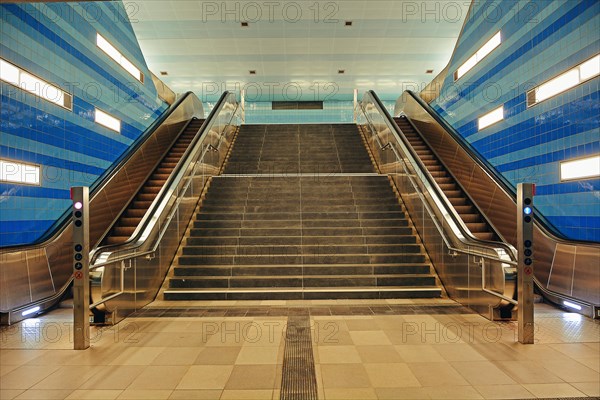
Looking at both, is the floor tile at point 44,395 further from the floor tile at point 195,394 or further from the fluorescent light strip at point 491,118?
the fluorescent light strip at point 491,118

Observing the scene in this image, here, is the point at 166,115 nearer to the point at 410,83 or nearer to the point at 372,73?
the point at 372,73

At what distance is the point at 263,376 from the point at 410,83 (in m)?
16.1

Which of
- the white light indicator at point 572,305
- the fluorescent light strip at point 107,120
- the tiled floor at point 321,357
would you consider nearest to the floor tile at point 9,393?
the tiled floor at point 321,357

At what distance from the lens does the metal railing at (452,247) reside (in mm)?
4496

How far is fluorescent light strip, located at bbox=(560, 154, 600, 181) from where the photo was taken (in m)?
5.41

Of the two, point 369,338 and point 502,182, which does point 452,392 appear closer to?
point 369,338

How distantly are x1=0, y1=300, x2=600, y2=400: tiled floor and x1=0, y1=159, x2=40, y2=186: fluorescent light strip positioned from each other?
1951mm

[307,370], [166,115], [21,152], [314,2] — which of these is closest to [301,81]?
[314,2]

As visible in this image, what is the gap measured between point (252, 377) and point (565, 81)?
247 inches

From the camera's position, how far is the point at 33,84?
19.5ft

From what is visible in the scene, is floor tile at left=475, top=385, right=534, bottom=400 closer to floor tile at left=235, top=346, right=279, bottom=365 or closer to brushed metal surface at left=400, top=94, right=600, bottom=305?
floor tile at left=235, top=346, right=279, bottom=365

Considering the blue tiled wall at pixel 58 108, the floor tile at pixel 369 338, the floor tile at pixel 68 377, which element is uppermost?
the blue tiled wall at pixel 58 108

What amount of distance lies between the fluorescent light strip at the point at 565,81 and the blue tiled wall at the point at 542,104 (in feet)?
0.28

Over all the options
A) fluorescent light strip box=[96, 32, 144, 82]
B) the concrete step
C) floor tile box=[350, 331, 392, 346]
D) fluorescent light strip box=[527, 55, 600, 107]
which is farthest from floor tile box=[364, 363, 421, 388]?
fluorescent light strip box=[96, 32, 144, 82]
